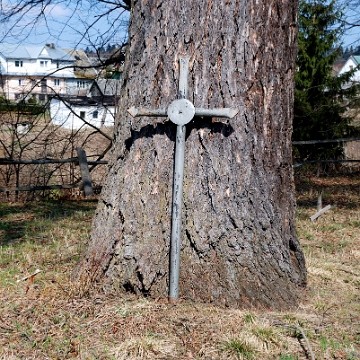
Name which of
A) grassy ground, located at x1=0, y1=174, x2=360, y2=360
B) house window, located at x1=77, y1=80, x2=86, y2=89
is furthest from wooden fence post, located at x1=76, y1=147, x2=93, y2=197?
grassy ground, located at x1=0, y1=174, x2=360, y2=360

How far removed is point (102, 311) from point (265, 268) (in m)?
1.16

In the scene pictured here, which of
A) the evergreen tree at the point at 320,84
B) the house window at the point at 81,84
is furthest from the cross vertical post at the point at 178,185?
the evergreen tree at the point at 320,84

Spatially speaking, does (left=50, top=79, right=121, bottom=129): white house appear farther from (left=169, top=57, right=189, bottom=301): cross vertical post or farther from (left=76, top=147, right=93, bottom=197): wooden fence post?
(left=169, top=57, right=189, bottom=301): cross vertical post

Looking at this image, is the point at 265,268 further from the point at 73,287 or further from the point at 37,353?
the point at 37,353

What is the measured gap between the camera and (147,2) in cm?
377

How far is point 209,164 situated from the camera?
364 cm

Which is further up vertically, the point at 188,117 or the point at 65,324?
the point at 188,117

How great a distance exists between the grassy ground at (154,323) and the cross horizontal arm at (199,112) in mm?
1276

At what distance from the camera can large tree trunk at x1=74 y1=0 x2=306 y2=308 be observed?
362cm

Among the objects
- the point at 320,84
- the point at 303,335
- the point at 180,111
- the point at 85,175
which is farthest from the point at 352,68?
the point at 303,335

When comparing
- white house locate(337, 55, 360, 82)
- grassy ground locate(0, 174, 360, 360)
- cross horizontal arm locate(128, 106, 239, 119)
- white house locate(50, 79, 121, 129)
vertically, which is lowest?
grassy ground locate(0, 174, 360, 360)

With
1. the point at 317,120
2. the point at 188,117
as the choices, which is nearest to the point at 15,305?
the point at 188,117

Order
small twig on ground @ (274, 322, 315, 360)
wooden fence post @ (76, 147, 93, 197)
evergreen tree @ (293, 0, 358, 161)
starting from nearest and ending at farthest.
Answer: small twig on ground @ (274, 322, 315, 360) < wooden fence post @ (76, 147, 93, 197) < evergreen tree @ (293, 0, 358, 161)

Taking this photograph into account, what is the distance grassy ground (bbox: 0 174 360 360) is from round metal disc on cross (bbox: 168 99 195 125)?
125cm
